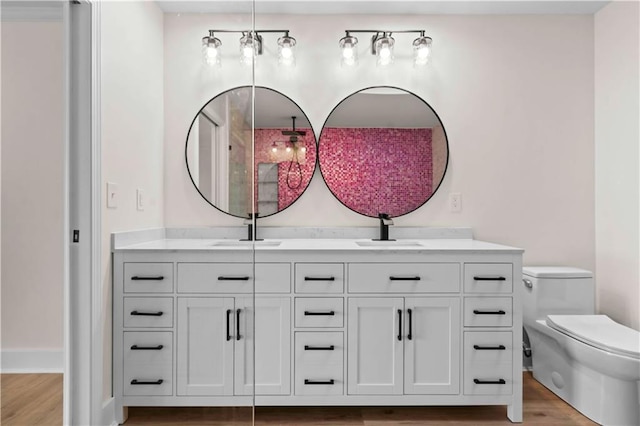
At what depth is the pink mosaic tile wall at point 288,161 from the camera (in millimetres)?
2093

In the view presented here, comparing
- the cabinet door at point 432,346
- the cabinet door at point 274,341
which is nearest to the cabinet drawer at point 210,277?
the cabinet door at point 274,341

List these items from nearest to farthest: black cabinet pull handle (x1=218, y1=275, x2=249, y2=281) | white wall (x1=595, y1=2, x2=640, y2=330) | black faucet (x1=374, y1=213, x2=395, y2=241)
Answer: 1. black cabinet pull handle (x1=218, y1=275, x2=249, y2=281)
2. white wall (x1=595, y1=2, x2=640, y2=330)
3. black faucet (x1=374, y1=213, x2=395, y2=241)

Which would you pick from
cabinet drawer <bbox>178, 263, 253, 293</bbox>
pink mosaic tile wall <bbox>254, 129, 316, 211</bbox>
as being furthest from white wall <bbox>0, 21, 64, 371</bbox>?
pink mosaic tile wall <bbox>254, 129, 316, 211</bbox>

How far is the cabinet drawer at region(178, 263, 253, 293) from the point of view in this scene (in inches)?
34.3

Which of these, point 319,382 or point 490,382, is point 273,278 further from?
point 490,382

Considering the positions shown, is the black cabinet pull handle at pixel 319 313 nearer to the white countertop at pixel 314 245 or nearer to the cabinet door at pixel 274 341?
the cabinet door at pixel 274 341

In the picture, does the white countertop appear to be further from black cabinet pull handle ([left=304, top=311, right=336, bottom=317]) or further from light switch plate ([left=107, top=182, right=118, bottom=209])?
black cabinet pull handle ([left=304, top=311, right=336, bottom=317])

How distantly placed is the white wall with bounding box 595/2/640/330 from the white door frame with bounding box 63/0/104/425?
2.36m

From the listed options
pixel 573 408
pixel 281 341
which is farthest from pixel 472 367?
pixel 281 341

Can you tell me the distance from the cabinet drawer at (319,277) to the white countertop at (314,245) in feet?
0.24

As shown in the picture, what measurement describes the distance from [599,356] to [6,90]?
2011 millimetres

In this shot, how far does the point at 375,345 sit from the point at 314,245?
0.51m

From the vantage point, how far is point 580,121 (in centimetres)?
225

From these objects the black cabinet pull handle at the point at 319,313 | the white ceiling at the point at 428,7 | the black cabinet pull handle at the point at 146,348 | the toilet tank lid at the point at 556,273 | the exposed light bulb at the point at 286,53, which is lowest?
the black cabinet pull handle at the point at 319,313
